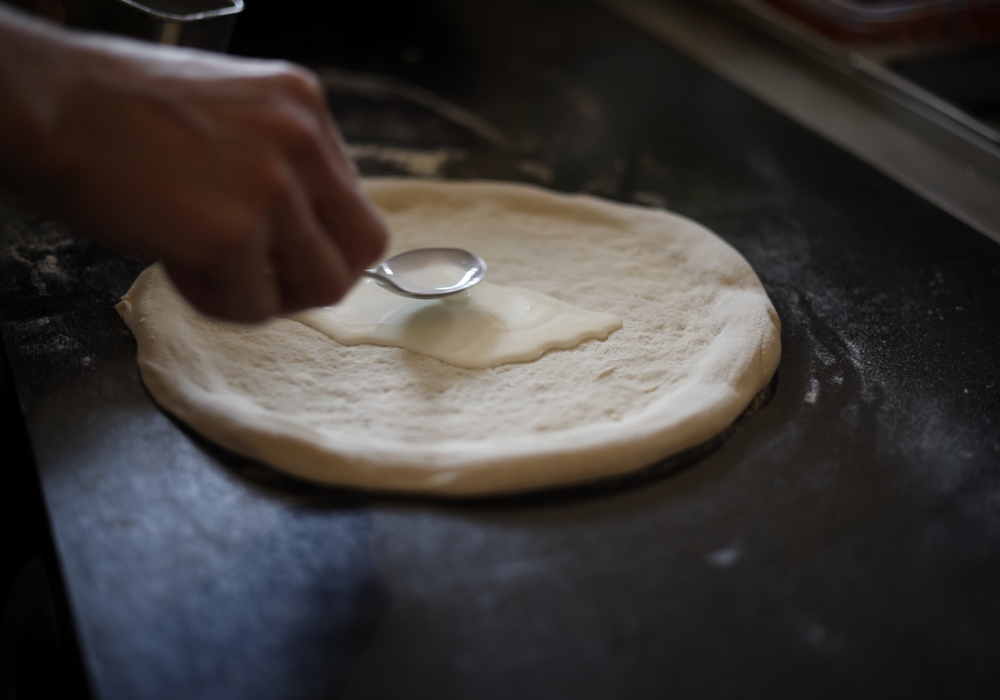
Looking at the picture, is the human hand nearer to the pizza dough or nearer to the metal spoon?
the pizza dough

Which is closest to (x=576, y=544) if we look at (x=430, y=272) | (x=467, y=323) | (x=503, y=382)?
(x=503, y=382)

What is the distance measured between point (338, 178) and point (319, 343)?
1.21 ft

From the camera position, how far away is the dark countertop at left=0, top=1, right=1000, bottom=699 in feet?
2.21

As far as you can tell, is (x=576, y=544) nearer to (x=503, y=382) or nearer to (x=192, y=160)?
(x=503, y=382)

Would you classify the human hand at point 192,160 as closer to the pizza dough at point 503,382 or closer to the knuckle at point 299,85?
the knuckle at point 299,85

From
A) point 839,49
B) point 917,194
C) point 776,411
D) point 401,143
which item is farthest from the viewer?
point 839,49

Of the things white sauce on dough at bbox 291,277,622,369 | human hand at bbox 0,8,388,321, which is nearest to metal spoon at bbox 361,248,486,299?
white sauce on dough at bbox 291,277,622,369

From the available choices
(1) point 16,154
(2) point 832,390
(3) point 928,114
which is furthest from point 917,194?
(1) point 16,154

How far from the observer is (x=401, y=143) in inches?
66.0

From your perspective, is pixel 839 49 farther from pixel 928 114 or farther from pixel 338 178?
pixel 338 178

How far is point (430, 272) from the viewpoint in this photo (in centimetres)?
114

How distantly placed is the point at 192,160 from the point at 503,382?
1.63 ft

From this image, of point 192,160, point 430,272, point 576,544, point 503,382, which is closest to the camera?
point 192,160

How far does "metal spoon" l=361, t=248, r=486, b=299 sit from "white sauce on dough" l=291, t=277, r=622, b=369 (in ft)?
0.07
